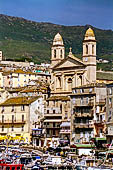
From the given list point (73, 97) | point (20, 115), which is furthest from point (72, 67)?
point (73, 97)

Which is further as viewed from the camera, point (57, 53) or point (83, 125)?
point (57, 53)

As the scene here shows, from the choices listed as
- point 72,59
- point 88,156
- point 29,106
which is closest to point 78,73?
point 72,59

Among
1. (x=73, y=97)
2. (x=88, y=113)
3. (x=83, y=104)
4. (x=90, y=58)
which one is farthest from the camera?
(x=90, y=58)

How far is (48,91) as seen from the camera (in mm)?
120062

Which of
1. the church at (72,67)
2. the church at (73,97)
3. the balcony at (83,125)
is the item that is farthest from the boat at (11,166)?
the church at (72,67)

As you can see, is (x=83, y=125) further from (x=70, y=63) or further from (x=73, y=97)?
(x=70, y=63)

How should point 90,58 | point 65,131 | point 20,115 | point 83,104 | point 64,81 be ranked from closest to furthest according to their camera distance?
1. point 83,104
2. point 65,131
3. point 20,115
4. point 90,58
5. point 64,81

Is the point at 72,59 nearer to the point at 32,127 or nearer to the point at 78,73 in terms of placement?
the point at 78,73

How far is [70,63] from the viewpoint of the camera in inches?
4614

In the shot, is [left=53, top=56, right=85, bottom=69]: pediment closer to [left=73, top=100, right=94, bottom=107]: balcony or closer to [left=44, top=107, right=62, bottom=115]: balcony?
[left=44, top=107, right=62, bottom=115]: balcony

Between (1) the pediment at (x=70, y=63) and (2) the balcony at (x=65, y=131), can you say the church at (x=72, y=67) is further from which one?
(2) the balcony at (x=65, y=131)

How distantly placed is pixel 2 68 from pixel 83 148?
172ft

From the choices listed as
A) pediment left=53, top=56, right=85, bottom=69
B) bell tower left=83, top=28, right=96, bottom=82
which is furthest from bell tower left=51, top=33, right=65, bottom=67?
bell tower left=83, top=28, right=96, bottom=82

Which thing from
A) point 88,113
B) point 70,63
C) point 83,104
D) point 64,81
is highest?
point 70,63
